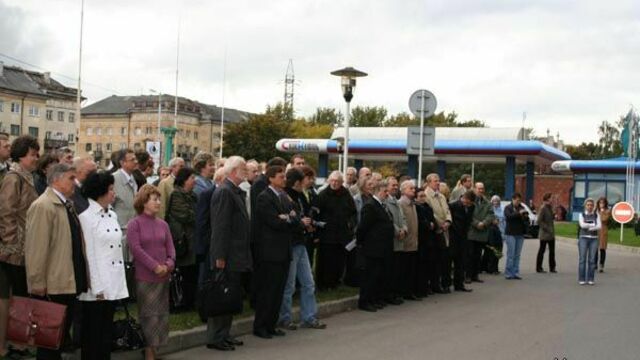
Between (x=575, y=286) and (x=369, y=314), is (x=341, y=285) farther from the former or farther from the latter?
(x=575, y=286)

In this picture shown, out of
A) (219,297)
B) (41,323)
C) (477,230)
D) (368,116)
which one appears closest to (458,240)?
(477,230)

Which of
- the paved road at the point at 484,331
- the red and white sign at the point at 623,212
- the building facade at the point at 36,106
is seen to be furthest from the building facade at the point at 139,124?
the paved road at the point at 484,331

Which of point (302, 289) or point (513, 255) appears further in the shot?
point (513, 255)

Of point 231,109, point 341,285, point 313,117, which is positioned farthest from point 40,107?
point 341,285

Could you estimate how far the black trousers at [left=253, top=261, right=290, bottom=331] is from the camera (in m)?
10.0

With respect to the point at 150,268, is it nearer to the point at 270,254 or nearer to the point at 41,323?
the point at 41,323

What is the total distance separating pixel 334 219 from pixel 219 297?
477 centimetres

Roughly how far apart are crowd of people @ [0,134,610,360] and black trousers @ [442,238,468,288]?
1.1 inches

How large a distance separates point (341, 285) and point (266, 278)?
5.08 meters

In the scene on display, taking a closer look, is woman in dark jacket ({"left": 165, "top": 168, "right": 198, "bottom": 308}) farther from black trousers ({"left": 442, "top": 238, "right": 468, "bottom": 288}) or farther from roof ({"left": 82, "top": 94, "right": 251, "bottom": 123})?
roof ({"left": 82, "top": 94, "right": 251, "bottom": 123})

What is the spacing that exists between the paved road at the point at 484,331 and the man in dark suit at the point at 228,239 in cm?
28

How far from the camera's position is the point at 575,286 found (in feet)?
57.1

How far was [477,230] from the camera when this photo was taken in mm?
18125

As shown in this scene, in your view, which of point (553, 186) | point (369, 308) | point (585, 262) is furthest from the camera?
point (553, 186)
